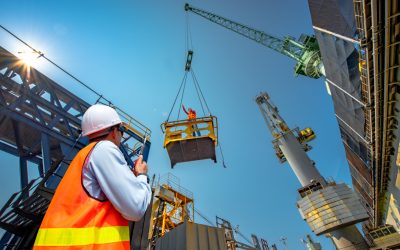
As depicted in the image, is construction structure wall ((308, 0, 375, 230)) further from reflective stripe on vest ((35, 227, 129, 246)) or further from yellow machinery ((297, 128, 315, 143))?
reflective stripe on vest ((35, 227, 129, 246))

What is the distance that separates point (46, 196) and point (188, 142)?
4817 millimetres

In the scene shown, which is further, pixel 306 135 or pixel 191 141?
pixel 306 135

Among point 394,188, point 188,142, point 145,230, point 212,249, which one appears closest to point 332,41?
point 394,188

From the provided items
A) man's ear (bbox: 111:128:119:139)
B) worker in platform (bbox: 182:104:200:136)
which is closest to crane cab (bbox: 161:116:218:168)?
worker in platform (bbox: 182:104:200:136)

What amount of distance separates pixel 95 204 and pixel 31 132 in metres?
12.1

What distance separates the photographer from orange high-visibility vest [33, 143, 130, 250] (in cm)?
132

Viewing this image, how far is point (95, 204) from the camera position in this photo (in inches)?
57.7

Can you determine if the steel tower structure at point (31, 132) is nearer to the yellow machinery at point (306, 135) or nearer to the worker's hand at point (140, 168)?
the worker's hand at point (140, 168)

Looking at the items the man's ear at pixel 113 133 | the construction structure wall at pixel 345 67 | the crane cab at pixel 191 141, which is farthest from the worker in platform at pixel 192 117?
the construction structure wall at pixel 345 67

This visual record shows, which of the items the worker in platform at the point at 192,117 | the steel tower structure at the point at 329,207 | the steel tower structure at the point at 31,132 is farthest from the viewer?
the steel tower structure at the point at 329,207

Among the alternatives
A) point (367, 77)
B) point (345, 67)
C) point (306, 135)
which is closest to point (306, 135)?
point (306, 135)

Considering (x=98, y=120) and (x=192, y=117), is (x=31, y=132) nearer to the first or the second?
(x=192, y=117)

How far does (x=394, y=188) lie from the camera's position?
14.2m

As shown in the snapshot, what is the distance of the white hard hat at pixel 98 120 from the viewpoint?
78.1 inches
